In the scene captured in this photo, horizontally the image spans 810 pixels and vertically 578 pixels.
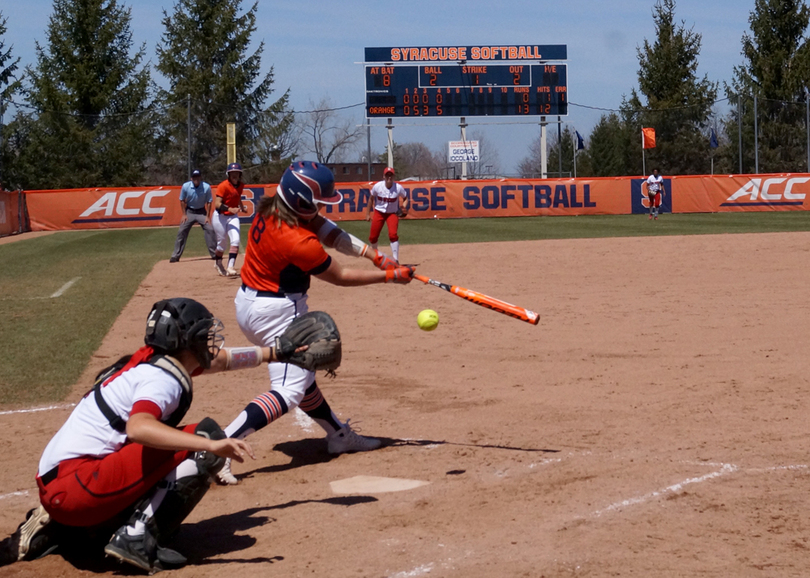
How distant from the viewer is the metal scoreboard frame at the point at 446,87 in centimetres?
3959

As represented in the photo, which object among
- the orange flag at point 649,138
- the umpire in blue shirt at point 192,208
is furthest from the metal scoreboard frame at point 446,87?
the umpire in blue shirt at point 192,208

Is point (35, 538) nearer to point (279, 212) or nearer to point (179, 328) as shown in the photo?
point (179, 328)

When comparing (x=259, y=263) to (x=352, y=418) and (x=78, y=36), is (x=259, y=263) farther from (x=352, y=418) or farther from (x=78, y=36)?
(x=78, y=36)

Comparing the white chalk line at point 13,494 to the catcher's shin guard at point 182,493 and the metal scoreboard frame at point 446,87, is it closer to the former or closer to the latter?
the catcher's shin guard at point 182,493

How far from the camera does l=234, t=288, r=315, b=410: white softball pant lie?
535 centimetres

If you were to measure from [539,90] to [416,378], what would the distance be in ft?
111

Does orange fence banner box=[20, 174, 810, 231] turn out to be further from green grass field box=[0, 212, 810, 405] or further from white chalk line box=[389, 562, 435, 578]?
white chalk line box=[389, 562, 435, 578]

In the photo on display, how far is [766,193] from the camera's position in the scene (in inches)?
1353

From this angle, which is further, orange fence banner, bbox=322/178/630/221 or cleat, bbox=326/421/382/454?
orange fence banner, bbox=322/178/630/221

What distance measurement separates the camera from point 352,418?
22.1 feet

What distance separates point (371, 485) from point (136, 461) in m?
1.73

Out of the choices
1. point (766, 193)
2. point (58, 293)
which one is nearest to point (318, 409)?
point (58, 293)

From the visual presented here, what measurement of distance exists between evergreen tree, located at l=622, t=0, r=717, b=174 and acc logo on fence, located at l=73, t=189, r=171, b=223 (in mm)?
26020

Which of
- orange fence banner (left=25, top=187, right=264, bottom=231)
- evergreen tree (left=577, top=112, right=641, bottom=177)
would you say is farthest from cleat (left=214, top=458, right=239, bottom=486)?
evergreen tree (left=577, top=112, right=641, bottom=177)
